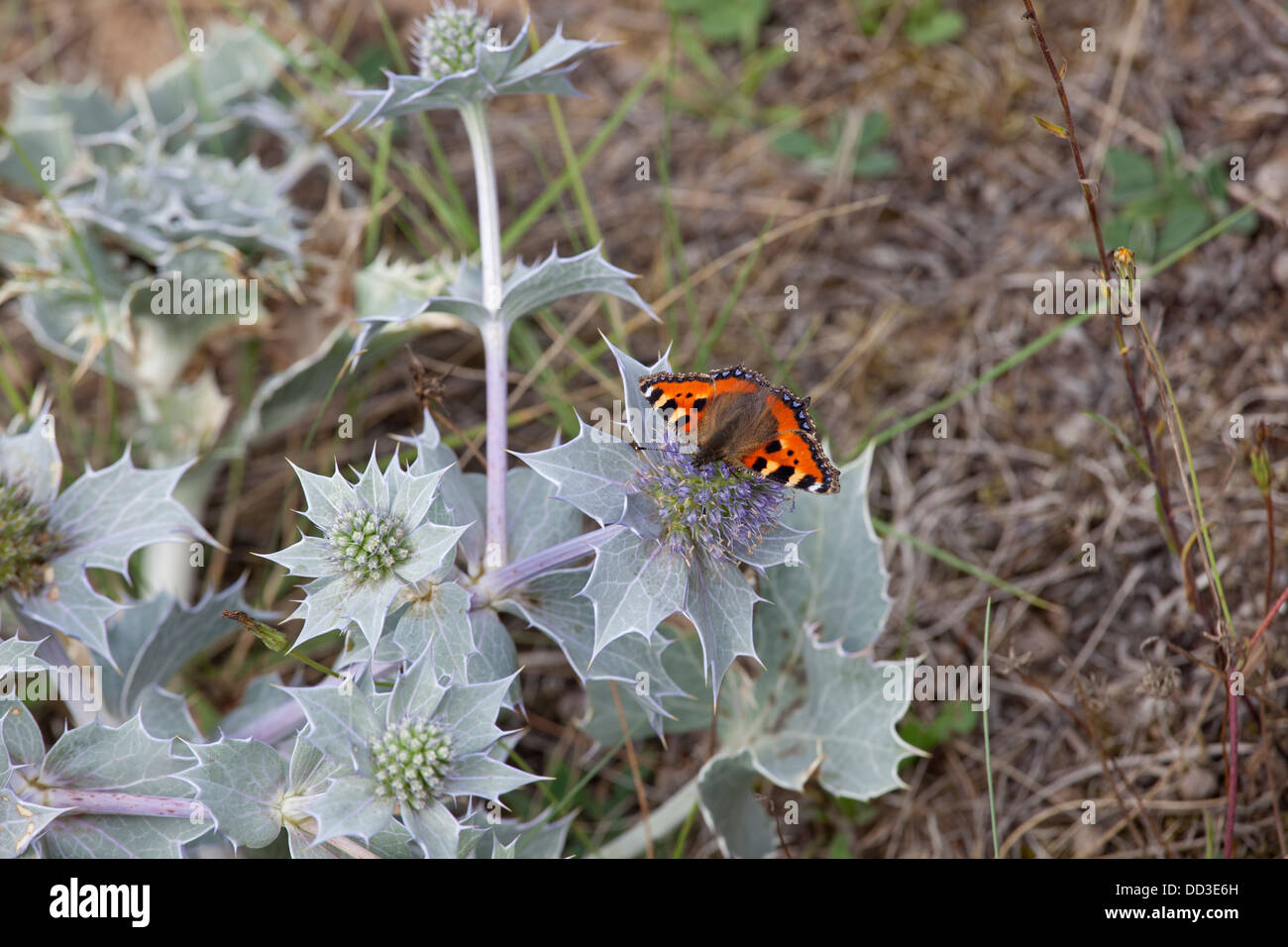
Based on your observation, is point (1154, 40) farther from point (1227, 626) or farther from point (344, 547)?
point (344, 547)

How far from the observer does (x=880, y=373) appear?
3.24 metres

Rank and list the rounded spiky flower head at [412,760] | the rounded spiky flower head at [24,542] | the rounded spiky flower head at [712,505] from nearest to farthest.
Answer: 1. the rounded spiky flower head at [412,760]
2. the rounded spiky flower head at [712,505]
3. the rounded spiky flower head at [24,542]

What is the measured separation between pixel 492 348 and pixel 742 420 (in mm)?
652

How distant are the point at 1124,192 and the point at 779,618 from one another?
5.70 feet

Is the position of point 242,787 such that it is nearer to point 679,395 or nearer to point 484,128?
point 679,395

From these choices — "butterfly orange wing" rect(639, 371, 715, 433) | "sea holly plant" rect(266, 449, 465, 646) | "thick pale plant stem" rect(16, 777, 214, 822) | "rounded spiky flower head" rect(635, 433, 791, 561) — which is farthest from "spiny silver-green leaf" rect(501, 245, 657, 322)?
"thick pale plant stem" rect(16, 777, 214, 822)

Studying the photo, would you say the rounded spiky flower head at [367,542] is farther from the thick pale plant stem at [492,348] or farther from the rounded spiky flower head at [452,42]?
the rounded spiky flower head at [452,42]

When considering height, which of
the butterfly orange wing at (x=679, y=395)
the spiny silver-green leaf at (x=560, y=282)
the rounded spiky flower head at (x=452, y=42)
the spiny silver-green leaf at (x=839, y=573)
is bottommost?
the spiny silver-green leaf at (x=839, y=573)

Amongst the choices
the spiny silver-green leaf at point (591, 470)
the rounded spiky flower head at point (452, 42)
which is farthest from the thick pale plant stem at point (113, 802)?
the rounded spiky flower head at point (452, 42)

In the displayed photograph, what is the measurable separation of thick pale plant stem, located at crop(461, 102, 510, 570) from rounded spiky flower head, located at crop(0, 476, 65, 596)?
3.22 feet

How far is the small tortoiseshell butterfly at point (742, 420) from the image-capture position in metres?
1.82

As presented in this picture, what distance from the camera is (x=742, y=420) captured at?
1913 millimetres

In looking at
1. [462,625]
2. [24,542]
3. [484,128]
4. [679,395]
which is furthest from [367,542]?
[484,128]
